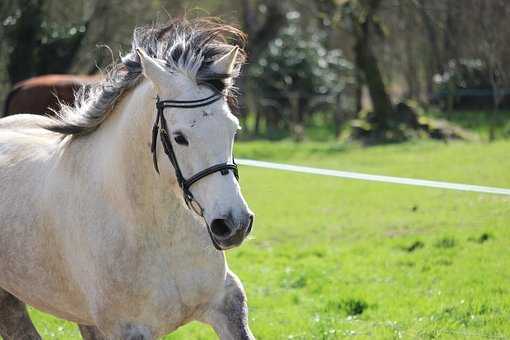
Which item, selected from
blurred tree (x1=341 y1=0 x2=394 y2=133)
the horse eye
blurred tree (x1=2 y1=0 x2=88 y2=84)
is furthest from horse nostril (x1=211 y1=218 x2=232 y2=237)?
blurred tree (x1=341 y1=0 x2=394 y2=133)

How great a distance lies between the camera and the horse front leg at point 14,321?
16.5 feet

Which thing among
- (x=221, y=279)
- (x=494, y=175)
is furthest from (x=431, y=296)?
(x=494, y=175)

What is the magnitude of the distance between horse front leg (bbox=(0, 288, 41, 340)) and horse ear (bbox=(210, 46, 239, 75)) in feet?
7.53

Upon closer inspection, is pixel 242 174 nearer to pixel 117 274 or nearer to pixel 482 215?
pixel 482 215

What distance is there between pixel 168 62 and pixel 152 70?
0.51ft

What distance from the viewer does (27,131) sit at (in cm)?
530

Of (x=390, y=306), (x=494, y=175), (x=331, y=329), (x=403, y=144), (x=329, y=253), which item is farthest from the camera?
(x=403, y=144)

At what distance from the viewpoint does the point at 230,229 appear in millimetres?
3297

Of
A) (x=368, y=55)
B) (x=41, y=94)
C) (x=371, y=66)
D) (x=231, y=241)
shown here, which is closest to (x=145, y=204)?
(x=231, y=241)

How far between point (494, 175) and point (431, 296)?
7.86 m

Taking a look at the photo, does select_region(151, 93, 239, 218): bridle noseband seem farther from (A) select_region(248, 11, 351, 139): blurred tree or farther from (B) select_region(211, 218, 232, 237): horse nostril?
(A) select_region(248, 11, 351, 139): blurred tree

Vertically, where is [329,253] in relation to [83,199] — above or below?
below

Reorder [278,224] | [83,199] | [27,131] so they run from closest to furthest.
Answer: [83,199] → [27,131] → [278,224]

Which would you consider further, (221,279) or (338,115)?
(338,115)
